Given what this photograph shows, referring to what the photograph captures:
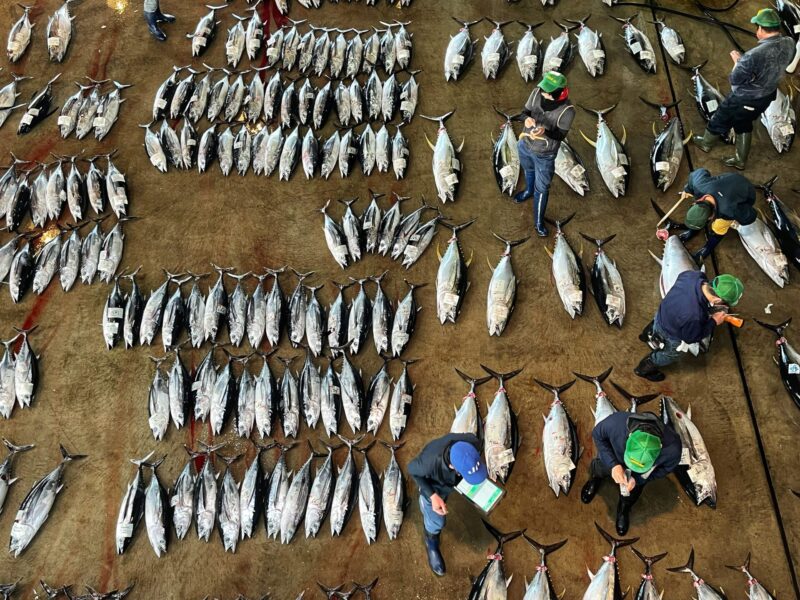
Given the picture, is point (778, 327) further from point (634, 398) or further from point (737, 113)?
point (737, 113)

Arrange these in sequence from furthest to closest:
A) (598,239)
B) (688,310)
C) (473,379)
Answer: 1. (598,239)
2. (473,379)
3. (688,310)

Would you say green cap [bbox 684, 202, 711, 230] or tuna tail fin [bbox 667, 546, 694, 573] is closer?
tuna tail fin [bbox 667, 546, 694, 573]

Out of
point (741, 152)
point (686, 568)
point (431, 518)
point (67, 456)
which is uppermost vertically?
point (741, 152)

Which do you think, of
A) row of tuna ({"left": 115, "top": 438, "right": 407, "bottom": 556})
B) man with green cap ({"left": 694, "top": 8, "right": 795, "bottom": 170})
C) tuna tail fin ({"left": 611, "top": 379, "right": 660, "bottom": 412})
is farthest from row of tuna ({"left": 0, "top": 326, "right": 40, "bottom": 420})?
man with green cap ({"left": 694, "top": 8, "right": 795, "bottom": 170})

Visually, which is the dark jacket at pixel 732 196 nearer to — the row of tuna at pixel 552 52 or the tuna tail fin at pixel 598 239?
the tuna tail fin at pixel 598 239

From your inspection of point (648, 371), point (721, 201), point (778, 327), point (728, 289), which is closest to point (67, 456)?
point (648, 371)

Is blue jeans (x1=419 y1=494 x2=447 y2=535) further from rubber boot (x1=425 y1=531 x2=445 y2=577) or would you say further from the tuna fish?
the tuna fish

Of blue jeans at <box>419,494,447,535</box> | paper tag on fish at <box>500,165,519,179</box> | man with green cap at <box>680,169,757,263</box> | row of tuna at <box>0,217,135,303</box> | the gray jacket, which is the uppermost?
the gray jacket
